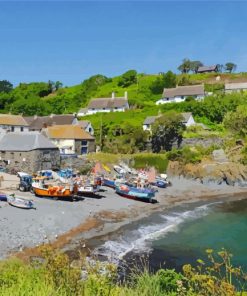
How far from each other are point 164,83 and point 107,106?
21739mm

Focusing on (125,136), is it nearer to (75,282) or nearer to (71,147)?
(71,147)

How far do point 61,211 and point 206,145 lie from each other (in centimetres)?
3871

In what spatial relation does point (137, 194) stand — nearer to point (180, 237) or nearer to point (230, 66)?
point (180, 237)

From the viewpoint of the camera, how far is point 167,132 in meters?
67.3

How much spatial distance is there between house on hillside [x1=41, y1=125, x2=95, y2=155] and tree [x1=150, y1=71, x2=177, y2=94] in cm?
4631

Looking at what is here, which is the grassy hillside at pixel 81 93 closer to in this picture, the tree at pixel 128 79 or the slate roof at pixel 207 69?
the tree at pixel 128 79

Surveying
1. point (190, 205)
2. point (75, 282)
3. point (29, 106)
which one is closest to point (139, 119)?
point (29, 106)

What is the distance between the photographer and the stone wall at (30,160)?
52.8 metres

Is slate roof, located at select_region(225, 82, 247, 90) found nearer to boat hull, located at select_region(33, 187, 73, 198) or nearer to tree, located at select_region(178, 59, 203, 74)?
tree, located at select_region(178, 59, 203, 74)

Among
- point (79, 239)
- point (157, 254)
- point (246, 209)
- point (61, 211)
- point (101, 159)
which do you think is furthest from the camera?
point (101, 159)

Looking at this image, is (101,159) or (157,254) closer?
(157,254)

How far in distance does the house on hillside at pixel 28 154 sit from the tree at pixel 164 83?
58.7m

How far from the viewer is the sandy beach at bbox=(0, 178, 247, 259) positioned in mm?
27719

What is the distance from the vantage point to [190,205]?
155 ft
